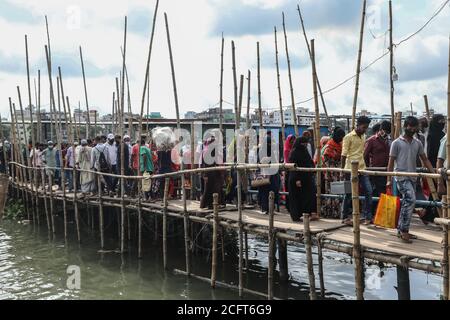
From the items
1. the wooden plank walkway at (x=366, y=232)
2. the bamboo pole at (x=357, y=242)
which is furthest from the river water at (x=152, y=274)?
the bamboo pole at (x=357, y=242)

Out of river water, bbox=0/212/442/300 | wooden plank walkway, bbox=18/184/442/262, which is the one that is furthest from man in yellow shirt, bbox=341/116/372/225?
river water, bbox=0/212/442/300

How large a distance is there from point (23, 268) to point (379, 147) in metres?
8.01

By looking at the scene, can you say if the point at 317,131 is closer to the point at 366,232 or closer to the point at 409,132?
the point at 366,232

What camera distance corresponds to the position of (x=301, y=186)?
7.51 m

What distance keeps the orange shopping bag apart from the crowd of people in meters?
0.20

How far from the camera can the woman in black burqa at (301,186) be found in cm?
750

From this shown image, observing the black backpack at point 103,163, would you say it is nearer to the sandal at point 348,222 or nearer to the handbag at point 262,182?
the handbag at point 262,182

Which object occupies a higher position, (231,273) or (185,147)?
(185,147)

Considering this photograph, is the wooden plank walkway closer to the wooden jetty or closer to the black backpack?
the wooden jetty

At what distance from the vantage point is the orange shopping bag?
246 inches

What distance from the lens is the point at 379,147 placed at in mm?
7762

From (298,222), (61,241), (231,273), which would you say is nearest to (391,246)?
(298,222)

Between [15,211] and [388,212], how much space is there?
14599 mm
